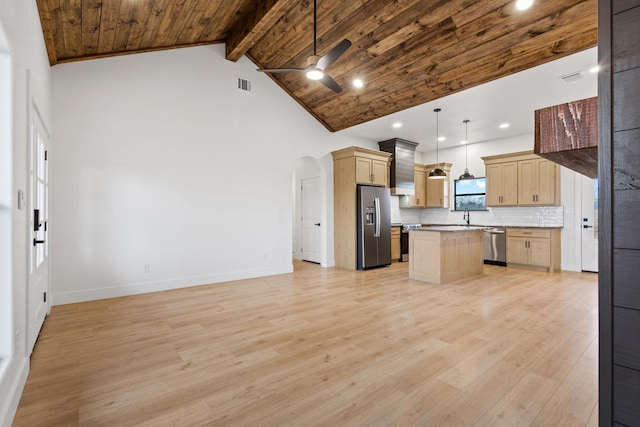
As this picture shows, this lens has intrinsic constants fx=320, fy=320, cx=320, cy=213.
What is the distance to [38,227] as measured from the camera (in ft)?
9.29

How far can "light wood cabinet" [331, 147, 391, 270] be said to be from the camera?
6504 millimetres

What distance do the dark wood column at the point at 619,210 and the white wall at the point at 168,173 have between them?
5102 millimetres

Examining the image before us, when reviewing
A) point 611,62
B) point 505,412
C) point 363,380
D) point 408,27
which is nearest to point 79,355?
point 363,380

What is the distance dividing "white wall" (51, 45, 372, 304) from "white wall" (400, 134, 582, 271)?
425 centimetres

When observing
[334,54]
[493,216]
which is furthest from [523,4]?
[493,216]

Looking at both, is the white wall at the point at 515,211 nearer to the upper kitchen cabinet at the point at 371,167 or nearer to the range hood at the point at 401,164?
the range hood at the point at 401,164

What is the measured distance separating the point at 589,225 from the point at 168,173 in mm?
7632

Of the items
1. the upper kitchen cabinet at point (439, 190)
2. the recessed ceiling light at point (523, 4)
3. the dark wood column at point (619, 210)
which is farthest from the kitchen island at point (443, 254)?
the dark wood column at point (619, 210)

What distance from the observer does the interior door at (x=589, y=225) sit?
19.9ft

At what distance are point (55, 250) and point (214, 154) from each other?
2506 millimetres

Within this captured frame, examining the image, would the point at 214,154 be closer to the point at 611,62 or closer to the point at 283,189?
the point at 283,189

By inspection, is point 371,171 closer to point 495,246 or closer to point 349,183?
point 349,183

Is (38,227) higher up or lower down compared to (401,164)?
lower down

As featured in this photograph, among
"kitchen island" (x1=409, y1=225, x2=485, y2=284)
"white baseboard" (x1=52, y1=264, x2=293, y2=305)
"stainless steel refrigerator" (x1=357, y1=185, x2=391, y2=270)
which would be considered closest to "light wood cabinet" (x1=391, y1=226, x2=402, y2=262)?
"stainless steel refrigerator" (x1=357, y1=185, x2=391, y2=270)
